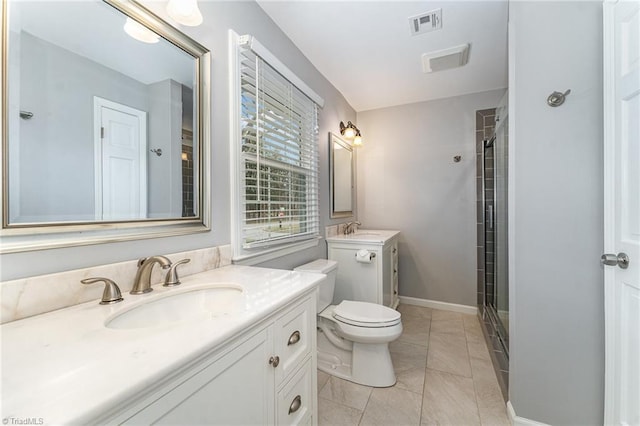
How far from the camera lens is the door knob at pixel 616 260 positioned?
3.35ft

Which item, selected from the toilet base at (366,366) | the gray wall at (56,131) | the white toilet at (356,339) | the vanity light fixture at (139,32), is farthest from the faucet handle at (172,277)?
the toilet base at (366,366)

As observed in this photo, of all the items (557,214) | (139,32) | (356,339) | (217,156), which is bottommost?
(356,339)

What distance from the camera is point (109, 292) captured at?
0.86 metres

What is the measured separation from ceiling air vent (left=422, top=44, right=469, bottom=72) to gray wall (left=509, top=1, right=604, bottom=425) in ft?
2.39

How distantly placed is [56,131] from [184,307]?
2.28ft

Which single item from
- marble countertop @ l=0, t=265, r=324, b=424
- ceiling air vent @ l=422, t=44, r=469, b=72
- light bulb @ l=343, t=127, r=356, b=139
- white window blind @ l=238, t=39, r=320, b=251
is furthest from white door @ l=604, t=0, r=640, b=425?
light bulb @ l=343, t=127, r=356, b=139

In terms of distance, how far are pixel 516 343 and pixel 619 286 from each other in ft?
1.71

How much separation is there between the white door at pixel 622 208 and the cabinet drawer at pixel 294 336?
3.94ft

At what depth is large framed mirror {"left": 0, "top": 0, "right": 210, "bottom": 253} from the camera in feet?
2.46

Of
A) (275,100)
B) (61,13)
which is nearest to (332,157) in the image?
(275,100)

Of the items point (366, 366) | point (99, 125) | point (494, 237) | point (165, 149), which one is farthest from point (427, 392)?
point (99, 125)

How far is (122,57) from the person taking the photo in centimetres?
99

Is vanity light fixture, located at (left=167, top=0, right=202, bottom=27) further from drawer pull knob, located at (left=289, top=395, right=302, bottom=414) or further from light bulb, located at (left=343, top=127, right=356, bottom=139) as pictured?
light bulb, located at (left=343, top=127, right=356, bottom=139)

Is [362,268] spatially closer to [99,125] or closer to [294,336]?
[294,336]
